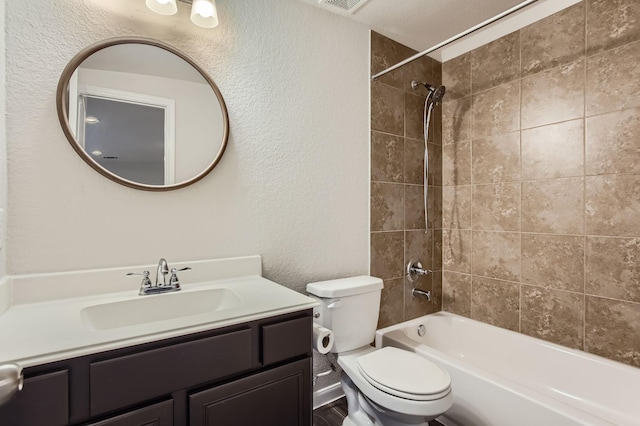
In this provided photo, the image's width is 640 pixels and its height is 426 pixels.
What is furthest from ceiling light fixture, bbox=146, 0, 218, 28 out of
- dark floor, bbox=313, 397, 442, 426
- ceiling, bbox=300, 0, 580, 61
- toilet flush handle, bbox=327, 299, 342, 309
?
dark floor, bbox=313, 397, 442, 426

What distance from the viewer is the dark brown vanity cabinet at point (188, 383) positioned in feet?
2.45

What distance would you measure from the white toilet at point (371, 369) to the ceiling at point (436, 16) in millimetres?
1633

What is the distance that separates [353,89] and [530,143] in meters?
1.16

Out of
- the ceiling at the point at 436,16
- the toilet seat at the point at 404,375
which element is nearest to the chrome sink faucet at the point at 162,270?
the toilet seat at the point at 404,375

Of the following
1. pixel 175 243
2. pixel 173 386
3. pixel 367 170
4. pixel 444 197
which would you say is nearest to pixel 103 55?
pixel 175 243

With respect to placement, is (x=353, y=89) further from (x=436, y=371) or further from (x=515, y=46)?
(x=436, y=371)

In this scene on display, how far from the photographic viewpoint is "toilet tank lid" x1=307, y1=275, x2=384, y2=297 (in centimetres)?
162

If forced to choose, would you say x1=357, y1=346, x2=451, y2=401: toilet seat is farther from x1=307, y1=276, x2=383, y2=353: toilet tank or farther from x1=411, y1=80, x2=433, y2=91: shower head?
x1=411, y1=80, x2=433, y2=91: shower head

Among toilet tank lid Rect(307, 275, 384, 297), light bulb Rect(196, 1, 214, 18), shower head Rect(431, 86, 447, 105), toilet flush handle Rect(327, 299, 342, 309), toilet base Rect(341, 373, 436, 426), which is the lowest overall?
toilet base Rect(341, 373, 436, 426)

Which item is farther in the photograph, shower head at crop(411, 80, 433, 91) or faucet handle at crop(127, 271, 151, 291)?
shower head at crop(411, 80, 433, 91)

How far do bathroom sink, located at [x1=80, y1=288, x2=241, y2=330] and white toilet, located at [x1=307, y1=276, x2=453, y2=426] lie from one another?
20.4 inches

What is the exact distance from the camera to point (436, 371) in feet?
4.62

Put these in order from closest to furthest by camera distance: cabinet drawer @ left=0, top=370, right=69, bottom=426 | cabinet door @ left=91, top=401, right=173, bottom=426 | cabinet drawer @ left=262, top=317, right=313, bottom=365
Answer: cabinet drawer @ left=0, top=370, right=69, bottom=426 < cabinet door @ left=91, top=401, right=173, bottom=426 < cabinet drawer @ left=262, top=317, right=313, bottom=365

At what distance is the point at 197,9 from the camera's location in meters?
1.33
